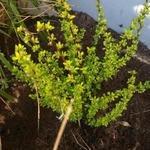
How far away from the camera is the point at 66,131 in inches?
95.0

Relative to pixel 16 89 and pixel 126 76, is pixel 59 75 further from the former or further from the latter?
pixel 126 76

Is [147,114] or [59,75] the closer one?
[59,75]

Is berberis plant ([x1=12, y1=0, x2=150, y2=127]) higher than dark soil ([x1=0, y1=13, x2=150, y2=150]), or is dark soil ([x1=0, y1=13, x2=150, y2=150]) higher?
berberis plant ([x1=12, y1=0, x2=150, y2=127])

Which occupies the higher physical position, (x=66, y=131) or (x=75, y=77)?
(x=75, y=77)

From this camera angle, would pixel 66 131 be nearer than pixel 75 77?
No

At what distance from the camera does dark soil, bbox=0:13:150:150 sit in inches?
91.7

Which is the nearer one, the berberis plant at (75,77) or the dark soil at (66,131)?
the berberis plant at (75,77)

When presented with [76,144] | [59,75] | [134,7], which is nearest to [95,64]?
[59,75]

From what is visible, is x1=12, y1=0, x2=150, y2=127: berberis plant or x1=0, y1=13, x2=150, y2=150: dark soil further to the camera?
x1=0, y1=13, x2=150, y2=150: dark soil

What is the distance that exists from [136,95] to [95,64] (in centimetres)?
56

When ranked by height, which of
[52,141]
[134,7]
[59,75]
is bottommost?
[52,141]

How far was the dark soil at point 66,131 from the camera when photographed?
7.64ft

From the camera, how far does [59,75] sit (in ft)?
7.57

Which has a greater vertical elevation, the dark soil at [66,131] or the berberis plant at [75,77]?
the berberis plant at [75,77]
